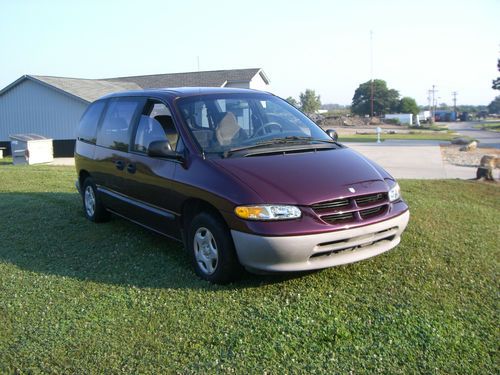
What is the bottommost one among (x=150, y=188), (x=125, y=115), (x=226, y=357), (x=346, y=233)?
(x=226, y=357)

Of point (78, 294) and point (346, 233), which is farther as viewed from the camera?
point (78, 294)

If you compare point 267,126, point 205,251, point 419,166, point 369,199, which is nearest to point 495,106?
point 419,166

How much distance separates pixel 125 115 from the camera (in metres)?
5.79

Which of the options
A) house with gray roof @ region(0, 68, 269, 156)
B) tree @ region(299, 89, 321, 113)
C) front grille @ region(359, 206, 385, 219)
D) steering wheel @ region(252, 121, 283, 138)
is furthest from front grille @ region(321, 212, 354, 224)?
tree @ region(299, 89, 321, 113)

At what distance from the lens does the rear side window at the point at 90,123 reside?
6.55 metres

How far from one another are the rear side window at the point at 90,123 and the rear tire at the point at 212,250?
2.78 meters

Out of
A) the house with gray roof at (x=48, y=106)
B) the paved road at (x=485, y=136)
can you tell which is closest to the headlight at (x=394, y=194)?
the house with gray roof at (x=48, y=106)

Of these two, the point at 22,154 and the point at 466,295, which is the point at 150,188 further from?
the point at 22,154

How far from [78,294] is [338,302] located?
219 centimetres

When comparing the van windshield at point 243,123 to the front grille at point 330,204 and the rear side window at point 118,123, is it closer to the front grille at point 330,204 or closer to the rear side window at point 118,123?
the rear side window at point 118,123

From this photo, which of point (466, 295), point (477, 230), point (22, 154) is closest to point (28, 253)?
point (466, 295)

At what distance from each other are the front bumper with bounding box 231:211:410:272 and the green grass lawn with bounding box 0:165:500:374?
28 cm

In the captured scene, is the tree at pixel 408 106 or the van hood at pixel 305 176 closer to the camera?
the van hood at pixel 305 176

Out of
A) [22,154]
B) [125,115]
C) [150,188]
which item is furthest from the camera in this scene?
[22,154]
